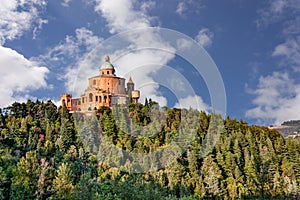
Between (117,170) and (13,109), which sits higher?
(13,109)

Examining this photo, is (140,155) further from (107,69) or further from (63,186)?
(107,69)

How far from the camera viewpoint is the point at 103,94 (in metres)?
49.2

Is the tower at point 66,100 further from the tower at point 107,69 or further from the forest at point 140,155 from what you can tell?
the tower at point 107,69

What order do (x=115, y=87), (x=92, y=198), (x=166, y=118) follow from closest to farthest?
(x=92, y=198), (x=166, y=118), (x=115, y=87)

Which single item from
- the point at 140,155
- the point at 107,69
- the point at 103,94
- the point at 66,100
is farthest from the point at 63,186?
the point at 107,69

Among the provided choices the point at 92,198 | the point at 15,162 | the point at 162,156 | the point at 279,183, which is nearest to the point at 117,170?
the point at 162,156

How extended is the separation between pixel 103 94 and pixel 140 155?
11659 millimetres

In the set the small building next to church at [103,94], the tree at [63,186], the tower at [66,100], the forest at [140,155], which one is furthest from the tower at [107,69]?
the tree at [63,186]

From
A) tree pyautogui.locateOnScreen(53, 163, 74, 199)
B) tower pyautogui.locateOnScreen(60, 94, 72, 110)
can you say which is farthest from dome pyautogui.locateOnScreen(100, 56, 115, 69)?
tree pyautogui.locateOnScreen(53, 163, 74, 199)

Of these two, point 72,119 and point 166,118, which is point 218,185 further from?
point 72,119

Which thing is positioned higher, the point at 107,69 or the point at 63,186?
the point at 107,69

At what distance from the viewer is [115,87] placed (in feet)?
171

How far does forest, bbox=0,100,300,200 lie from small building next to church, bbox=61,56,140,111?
313cm

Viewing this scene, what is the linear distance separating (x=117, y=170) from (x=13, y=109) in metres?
15.2
